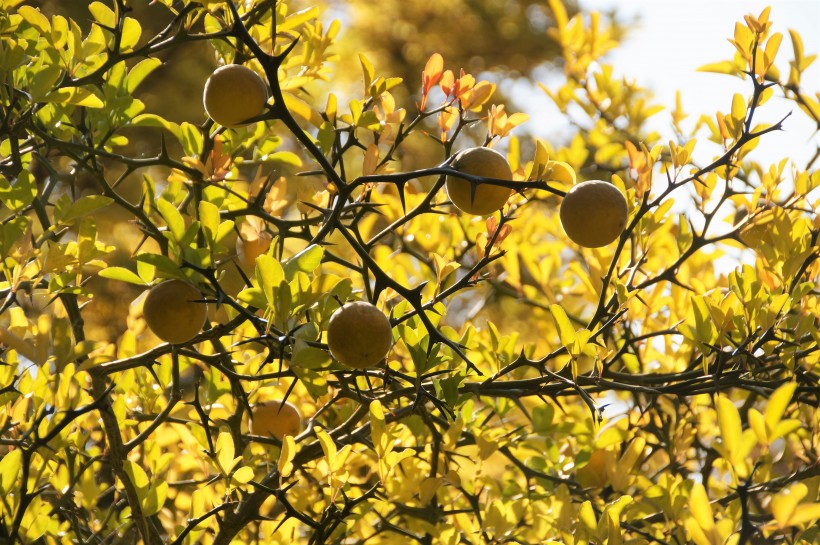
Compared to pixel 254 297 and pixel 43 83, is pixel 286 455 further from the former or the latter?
pixel 43 83

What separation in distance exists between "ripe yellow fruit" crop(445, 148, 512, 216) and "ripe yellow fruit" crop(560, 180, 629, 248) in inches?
2.1

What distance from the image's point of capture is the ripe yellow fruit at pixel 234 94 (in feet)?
2.07

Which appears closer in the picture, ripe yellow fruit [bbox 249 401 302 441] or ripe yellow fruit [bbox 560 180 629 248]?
ripe yellow fruit [bbox 560 180 629 248]

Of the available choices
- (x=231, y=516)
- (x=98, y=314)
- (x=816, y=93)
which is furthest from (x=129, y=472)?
(x=98, y=314)

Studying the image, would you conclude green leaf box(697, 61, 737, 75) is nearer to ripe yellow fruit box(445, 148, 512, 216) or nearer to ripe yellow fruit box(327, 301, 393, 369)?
ripe yellow fruit box(445, 148, 512, 216)

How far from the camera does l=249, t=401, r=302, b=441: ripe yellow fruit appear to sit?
32.2 inches

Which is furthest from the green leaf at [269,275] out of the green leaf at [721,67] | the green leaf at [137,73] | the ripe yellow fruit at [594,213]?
the green leaf at [721,67]

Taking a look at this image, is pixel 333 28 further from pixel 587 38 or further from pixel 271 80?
pixel 587 38

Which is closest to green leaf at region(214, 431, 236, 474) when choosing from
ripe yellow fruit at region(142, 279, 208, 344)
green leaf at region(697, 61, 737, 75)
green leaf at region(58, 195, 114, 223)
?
ripe yellow fruit at region(142, 279, 208, 344)

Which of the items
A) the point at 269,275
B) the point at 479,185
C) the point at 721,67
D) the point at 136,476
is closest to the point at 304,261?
the point at 269,275

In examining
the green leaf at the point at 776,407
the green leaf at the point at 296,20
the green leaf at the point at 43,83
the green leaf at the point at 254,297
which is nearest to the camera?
the green leaf at the point at 776,407

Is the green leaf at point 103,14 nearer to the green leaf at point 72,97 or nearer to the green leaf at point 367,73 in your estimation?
the green leaf at point 72,97

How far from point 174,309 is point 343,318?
0.13m

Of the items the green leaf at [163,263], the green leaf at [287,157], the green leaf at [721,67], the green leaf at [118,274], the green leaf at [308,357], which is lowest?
the green leaf at [308,357]
